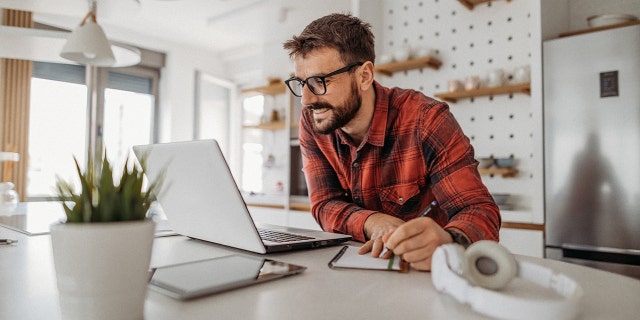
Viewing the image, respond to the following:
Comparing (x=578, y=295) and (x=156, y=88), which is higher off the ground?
(x=156, y=88)

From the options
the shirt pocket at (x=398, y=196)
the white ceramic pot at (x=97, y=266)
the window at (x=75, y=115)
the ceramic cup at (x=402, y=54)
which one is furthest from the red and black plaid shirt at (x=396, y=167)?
the window at (x=75, y=115)

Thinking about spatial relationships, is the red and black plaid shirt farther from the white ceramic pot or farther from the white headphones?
the white ceramic pot

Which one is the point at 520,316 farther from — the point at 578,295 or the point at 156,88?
the point at 156,88

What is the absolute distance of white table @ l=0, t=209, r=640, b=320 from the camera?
551mm

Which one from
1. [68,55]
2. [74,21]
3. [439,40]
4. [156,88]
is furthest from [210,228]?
[156,88]

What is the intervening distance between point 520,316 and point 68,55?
209 cm

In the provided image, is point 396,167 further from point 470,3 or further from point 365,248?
point 470,3

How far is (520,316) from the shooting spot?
0.52m

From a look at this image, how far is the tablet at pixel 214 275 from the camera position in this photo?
0.63 meters

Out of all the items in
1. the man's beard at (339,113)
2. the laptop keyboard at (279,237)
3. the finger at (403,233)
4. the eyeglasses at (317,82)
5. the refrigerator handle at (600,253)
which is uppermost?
the eyeglasses at (317,82)

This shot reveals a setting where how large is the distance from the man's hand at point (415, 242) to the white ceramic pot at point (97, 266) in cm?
48

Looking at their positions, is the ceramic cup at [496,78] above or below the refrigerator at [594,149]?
above

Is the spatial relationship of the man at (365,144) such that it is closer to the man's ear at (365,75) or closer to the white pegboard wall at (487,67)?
the man's ear at (365,75)

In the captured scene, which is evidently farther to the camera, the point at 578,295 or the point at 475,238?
the point at 475,238
